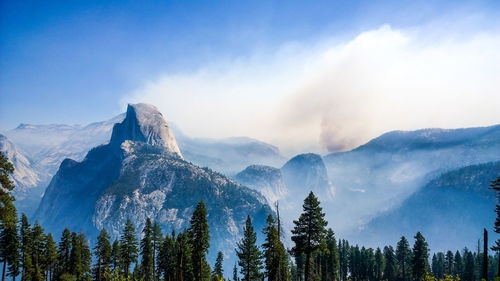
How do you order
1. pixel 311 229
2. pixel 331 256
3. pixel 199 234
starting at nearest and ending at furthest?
pixel 311 229 → pixel 199 234 → pixel 331 256

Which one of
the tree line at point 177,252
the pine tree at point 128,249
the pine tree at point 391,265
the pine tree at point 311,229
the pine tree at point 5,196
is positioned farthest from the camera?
the pine tree at point 391,265

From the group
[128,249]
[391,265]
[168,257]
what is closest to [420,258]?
[391,265]

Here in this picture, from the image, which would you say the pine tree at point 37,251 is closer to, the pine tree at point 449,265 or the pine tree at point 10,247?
the pine tree at point 10,247

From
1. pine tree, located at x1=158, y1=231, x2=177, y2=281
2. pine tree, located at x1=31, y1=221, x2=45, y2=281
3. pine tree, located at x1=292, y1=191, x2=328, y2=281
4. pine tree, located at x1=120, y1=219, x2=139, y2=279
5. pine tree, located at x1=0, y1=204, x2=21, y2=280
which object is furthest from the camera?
pine tree, located at x1=120, y1=219, x2=139, y2=279

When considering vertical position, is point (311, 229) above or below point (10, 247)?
above

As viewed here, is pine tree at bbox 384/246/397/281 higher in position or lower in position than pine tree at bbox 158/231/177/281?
lower

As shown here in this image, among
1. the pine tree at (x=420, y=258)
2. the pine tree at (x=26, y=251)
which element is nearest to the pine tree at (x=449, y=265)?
the pine tree at (x=420, y=258)

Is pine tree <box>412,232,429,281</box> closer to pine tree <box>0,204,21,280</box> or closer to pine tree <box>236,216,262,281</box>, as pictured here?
pine tree <box>236,216,262,281</box>

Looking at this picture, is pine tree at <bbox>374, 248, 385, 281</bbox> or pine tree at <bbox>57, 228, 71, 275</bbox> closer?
pine tree at <bbox>57, 228, 71, 275</bbox>

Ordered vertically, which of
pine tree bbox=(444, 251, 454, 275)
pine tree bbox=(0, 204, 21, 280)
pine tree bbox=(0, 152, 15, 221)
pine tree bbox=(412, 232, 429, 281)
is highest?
pine tree bbox=(0, 152, 15, 221)

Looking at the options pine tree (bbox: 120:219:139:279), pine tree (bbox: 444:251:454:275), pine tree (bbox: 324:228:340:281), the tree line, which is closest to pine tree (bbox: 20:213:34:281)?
the tree line

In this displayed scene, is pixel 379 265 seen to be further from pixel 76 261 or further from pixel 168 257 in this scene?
pixel 76 261

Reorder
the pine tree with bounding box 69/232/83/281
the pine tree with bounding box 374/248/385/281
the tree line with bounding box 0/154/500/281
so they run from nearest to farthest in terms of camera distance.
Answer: the tree line with bounding box 0/154/500/281 → the pine tree with bounding box 69/232/83/281 → the pine tree with bounding box 374/248/385/281

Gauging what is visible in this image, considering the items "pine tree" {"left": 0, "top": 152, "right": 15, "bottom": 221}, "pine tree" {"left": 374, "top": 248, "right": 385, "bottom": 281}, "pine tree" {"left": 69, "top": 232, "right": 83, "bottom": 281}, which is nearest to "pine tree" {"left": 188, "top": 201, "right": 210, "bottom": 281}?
"pine tree" {"left": 0, "top": 152, "right": 15, "bottom": 221}
